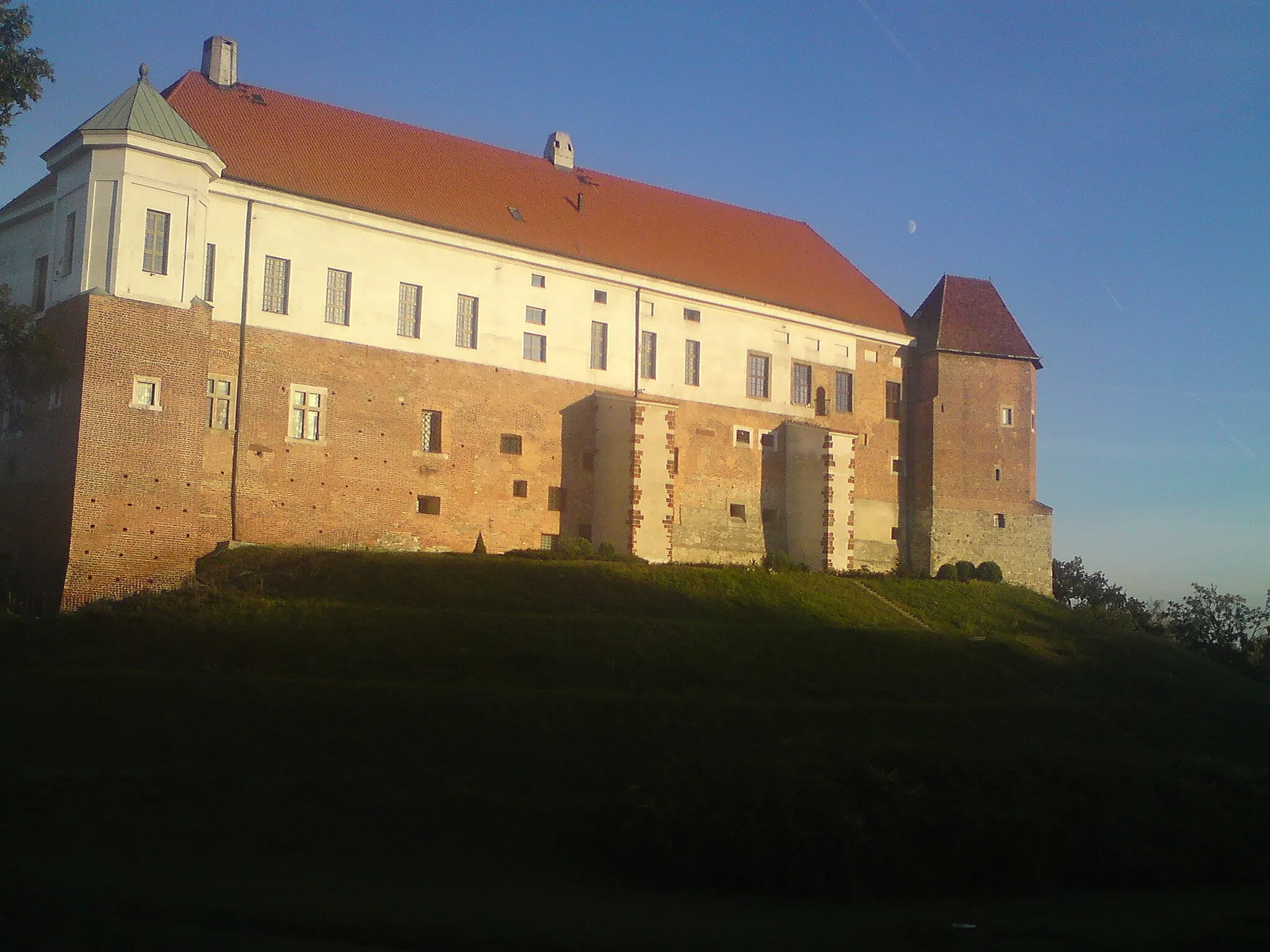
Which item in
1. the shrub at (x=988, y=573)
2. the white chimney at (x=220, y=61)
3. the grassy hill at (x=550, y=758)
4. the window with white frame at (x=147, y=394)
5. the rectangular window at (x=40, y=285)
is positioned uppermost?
the white chimney at (x=220, y=61)

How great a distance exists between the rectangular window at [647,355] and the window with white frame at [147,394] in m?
16.8

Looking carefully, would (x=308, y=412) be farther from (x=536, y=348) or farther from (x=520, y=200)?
(x=520, y=200)

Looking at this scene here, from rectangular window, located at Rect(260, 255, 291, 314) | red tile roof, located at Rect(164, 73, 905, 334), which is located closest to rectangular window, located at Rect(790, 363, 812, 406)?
red tile roof, located at Rect(164, 73, 905, 334)

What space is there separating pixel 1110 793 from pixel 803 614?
48.5 ft

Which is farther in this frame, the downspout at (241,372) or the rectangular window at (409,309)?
the rectangular window at (409,309)

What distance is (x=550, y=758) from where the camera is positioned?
65.4 feet

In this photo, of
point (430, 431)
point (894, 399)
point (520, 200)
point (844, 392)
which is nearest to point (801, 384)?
point (844, 392)

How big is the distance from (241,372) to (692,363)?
52.3ft

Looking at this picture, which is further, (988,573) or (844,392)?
(844,392)

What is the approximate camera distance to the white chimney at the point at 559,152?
45344 millimetres

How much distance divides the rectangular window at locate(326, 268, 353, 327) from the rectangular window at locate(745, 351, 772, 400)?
15.0 meters

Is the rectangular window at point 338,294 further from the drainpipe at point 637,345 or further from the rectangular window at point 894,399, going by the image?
the rectangular window at point 894,399

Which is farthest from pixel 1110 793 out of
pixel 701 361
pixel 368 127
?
pixel 368 127

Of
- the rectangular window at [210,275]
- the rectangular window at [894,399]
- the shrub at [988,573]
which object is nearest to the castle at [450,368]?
the rectangular window at [210,275]
